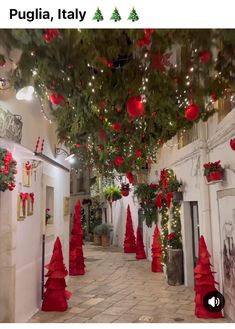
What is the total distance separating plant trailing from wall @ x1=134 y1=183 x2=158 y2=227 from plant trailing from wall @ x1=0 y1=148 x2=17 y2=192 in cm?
648

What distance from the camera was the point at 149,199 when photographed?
430 inches

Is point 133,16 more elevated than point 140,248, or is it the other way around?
point 133,16

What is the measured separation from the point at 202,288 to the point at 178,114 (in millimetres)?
2804

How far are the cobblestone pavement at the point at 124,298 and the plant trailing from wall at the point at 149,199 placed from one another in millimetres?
1506

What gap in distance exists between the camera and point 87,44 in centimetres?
238

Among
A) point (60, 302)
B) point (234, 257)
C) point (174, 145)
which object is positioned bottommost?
point (60, 302)

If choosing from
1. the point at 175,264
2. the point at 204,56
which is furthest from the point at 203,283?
the point at 204,56

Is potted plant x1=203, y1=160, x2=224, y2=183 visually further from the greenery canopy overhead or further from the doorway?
the doorway

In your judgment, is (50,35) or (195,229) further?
(195,229)

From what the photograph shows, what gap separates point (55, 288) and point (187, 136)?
4248mm

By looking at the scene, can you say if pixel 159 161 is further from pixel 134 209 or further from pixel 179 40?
pixel 179 40

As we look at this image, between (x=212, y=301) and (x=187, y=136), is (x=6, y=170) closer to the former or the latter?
(x=212, y=301)

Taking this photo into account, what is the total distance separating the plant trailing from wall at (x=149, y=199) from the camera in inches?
427

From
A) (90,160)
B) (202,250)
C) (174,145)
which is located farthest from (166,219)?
(202,250)
